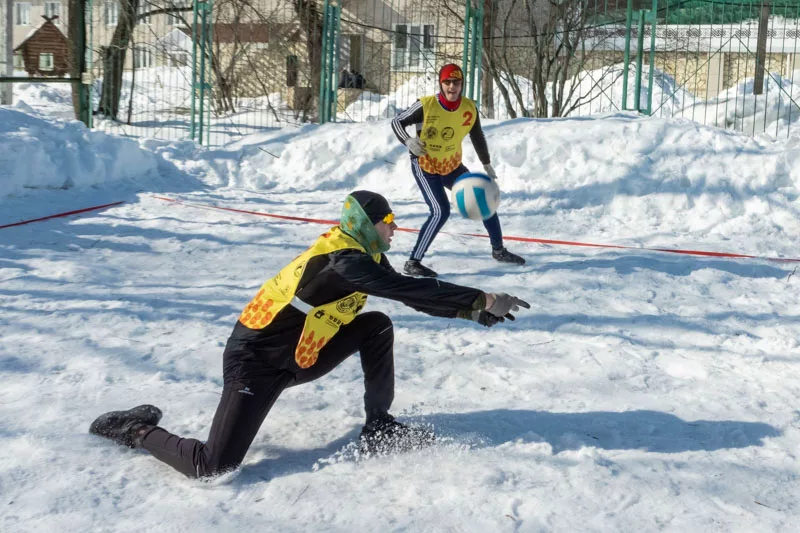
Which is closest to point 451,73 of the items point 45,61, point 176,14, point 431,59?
point 431,59

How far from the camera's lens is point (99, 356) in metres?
5.34

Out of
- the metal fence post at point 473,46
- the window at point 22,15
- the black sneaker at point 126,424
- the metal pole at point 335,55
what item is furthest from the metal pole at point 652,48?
the window at point 22,15

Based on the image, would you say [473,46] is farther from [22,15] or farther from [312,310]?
[22,15]

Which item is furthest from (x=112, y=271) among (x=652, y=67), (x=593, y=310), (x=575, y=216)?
(x=652, y=67)

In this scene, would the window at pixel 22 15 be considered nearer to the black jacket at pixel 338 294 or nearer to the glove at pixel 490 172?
the glove at pixel 490 172

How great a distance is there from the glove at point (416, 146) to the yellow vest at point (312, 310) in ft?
11.7

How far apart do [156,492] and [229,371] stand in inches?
23.1

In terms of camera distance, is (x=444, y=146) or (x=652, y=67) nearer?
(x=444, y=146)

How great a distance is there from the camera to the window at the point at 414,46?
15.4m

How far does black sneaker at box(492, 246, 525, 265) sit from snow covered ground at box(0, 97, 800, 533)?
10 centimetres

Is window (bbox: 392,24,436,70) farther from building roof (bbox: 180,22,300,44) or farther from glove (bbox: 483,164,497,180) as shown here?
glove (bbox: 483,164,497,180)

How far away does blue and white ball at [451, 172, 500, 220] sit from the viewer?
6.63 meters

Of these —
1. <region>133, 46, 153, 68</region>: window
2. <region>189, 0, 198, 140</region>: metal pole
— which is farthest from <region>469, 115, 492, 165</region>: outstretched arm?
<region>133, 46, 153, 68</region>: window

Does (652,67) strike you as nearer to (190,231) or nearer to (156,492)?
(190,231)
